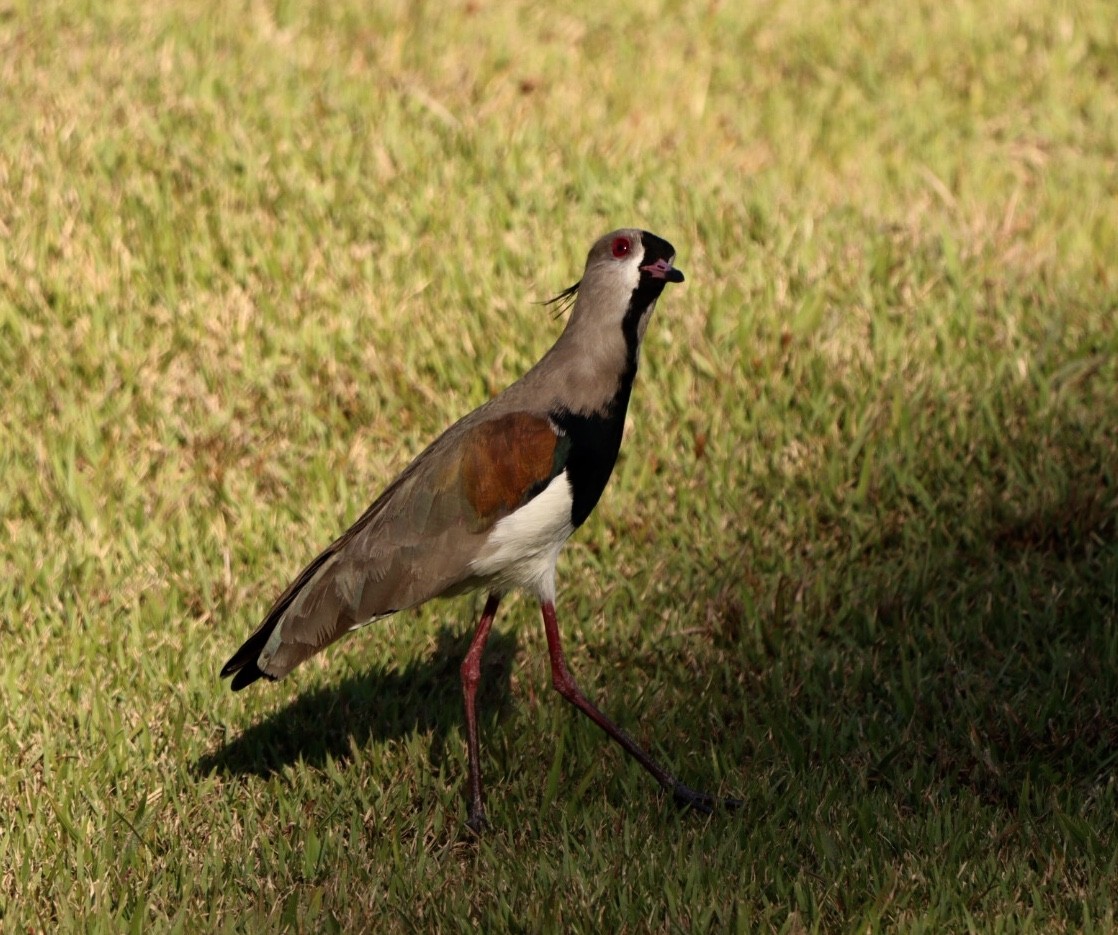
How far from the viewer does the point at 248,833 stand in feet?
14.7

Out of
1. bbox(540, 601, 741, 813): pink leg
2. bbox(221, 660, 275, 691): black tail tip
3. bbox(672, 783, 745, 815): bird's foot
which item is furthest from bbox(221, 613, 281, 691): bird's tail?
bbox(672, 783, 745, 815): bird's foot

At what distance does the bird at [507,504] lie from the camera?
4543mm

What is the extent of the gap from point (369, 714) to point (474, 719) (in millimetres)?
530

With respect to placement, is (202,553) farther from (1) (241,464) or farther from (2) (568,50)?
(2) (568,50)

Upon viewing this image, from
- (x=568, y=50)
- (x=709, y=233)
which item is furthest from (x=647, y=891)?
(x=568, y=50)

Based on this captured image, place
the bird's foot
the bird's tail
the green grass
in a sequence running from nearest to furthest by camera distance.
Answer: the green grass → the bird's foot → the bird's tail

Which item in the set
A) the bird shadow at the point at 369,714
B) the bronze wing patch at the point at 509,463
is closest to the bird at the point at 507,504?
the bronze wing patch at the point at 509,463

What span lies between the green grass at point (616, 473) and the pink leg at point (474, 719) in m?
0.07

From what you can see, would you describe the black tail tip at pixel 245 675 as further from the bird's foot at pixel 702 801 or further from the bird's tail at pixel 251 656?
the bird's foot at pixel 702 801

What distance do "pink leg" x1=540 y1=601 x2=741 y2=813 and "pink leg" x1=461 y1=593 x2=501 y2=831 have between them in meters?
0.21

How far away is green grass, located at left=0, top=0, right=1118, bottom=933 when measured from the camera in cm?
432

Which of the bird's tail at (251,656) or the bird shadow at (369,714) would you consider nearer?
the bird's tail at (251,656)

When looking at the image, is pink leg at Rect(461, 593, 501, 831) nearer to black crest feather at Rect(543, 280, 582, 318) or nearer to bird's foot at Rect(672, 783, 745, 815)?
bird's foot at Rect(672, 783, 745, 815)

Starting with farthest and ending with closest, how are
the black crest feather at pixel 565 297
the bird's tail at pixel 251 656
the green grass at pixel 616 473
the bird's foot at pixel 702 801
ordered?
the black crest feather at pixel 565 297 → the bird's tail at pixel 251 656 → the bird's foot at pixel 702 801 → the green grass at pixel 616 473
